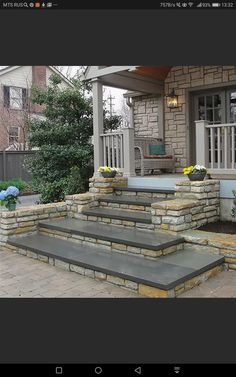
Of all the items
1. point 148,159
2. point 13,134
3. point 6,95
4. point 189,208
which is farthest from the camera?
point 13,134

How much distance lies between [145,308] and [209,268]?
2074mm

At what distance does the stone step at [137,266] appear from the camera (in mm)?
3221

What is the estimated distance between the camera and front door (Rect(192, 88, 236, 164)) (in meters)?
7.18

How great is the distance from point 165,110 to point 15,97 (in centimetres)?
948

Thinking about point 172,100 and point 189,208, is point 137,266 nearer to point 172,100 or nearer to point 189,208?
point 189,208

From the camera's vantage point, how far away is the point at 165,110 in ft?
26.3

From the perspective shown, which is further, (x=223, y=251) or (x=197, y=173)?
(x=197, y=173)

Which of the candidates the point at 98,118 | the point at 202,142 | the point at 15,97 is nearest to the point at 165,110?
the point at 98,118

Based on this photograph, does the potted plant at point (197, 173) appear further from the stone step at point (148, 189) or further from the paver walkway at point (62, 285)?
the paver walkway at point (62, 285)

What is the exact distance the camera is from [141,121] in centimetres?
851

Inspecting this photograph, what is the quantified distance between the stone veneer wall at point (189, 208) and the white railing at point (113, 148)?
1970mm

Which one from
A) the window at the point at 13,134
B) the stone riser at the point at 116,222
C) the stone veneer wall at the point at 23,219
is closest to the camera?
the stone riser at the point at 116,222
